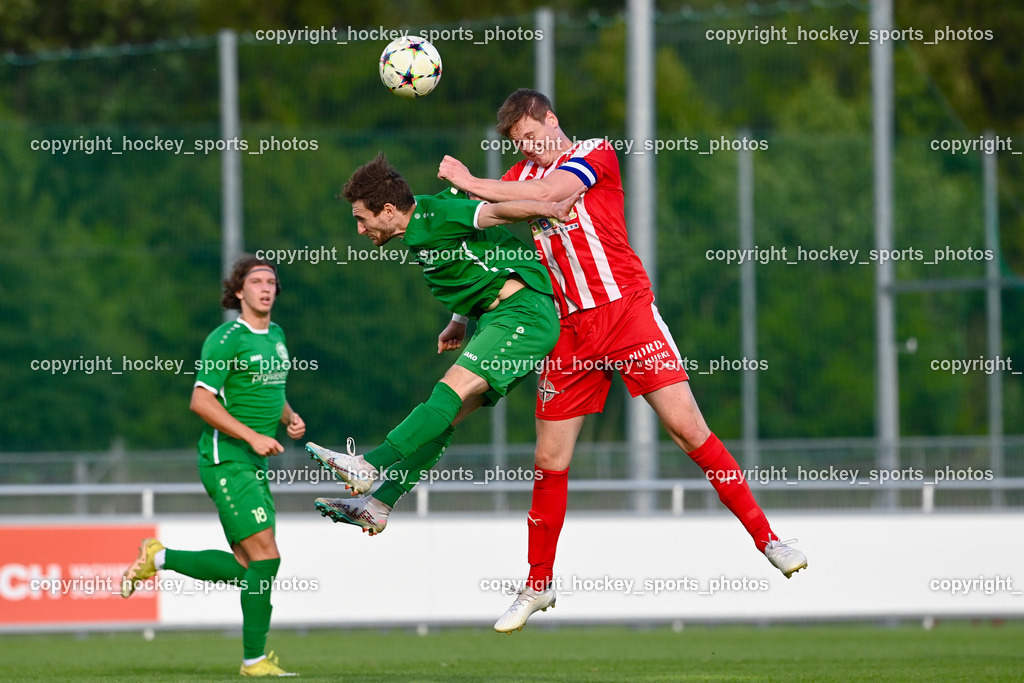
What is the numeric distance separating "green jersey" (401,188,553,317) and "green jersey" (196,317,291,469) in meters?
1.78

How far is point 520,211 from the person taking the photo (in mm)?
6969

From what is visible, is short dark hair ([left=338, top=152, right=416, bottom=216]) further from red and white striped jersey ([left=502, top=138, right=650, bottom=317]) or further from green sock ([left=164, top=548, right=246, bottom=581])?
green sock ([left=164, top=548, right=246, bottom=581])

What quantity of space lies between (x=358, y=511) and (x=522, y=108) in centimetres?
222

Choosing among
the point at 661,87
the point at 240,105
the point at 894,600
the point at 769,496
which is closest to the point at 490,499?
the point at 769,496

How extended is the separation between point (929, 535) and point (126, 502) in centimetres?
787

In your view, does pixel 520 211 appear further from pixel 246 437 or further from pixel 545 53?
pixel 545 53

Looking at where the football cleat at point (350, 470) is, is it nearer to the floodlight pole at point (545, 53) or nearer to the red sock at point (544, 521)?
the red sock at point (544, 521)

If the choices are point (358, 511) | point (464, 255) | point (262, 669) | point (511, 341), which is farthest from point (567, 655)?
point (464, 255)

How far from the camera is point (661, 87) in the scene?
30500 millimetres

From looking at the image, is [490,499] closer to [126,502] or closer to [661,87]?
[126,502]

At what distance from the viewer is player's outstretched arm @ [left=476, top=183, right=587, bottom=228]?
6973 mm

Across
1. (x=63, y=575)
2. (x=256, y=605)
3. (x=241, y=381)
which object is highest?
(x=241, y=381)

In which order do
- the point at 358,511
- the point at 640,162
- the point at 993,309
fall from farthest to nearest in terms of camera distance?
the point at 993,309 → the point at 640,162 → the point at 358,511

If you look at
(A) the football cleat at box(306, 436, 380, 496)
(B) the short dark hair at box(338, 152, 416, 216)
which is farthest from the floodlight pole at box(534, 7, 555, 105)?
(A) the football cleat at box(306, 436, 380, 496)
